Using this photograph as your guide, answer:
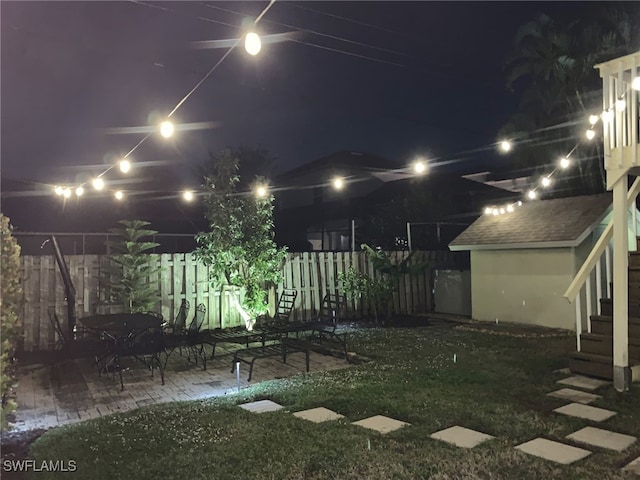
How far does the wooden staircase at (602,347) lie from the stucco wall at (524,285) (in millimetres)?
2899

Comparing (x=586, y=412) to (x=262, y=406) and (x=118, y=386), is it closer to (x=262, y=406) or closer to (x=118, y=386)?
(x=262, y=406)

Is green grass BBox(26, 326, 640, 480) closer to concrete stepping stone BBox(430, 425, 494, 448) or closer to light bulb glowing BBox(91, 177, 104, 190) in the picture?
concrete stepping stone BBox(430, 425, 494, 448)

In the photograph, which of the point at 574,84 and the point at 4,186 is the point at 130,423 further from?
the point at 574,84

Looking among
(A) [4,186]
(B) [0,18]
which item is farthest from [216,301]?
(A) [4,186]

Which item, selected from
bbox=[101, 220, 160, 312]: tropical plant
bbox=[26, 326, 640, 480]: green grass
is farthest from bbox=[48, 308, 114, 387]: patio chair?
bbox=[26, 326, 640, 480]: green grass

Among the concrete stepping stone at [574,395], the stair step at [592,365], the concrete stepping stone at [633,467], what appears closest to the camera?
the concrete stepping stone at [633,467]

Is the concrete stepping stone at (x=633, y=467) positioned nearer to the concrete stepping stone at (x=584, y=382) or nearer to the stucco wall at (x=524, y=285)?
the concrete stepping stone at (x=584, y=382)

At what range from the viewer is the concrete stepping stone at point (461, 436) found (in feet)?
12.7

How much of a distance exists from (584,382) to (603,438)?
1884mm

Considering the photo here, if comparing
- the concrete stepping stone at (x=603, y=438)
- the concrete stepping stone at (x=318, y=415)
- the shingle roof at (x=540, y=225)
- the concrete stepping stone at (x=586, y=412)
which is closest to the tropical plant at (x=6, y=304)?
the concrete stepping stone at (x=318, y=415)

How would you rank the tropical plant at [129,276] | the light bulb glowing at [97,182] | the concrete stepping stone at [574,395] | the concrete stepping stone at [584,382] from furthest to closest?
the light bulb glowing at [97,182]
the tropical plant at [129,276]
the concrete stepping stone at [584,382]
the concrete stepping stone at [574,395]

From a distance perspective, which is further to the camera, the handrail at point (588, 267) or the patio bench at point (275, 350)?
the patio bench at point (275, 350)

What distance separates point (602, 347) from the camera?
6000mm

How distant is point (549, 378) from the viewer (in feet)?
19.3
